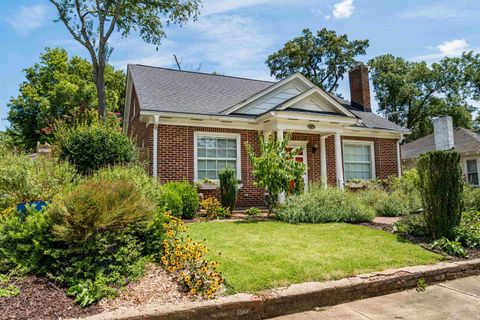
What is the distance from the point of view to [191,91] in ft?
42.7

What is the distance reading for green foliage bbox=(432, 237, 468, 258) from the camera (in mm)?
5168

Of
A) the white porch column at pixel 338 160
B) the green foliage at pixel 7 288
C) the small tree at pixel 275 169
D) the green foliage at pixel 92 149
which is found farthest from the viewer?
the white porch column at pixel 338 160

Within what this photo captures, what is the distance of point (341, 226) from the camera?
7.11m

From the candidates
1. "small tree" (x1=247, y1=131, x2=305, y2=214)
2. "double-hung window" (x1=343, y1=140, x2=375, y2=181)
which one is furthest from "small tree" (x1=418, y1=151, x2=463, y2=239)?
"double-hung window" (x1=343, y1=140, x2=375, y2=181)

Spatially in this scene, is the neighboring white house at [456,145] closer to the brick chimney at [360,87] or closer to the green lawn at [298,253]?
the brick chimney at [360,87]

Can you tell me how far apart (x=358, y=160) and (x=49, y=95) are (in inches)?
962

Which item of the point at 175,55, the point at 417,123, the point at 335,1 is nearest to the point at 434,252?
the point at 335,1

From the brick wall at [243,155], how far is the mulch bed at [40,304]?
6933 mm

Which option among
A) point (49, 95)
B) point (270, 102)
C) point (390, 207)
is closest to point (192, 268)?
point (390, 207)

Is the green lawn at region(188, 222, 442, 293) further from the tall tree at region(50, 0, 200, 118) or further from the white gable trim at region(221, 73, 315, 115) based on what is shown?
the tall tree at region(50, 0, 200, 118)

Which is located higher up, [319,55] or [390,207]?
[319,55]

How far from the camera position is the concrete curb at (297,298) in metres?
3.16

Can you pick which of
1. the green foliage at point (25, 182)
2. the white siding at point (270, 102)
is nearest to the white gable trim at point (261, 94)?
the white siding at point (270, 102)

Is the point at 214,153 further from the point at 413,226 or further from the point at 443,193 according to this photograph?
the point at 443,193
